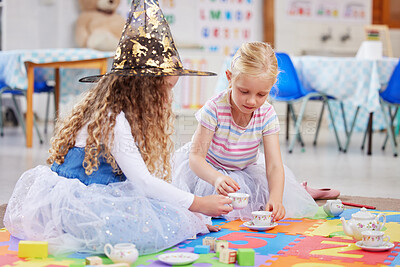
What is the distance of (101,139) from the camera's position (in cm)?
162

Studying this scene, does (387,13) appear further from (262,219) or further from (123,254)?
(123,254)

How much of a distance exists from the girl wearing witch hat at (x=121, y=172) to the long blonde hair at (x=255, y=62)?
0.26 metres

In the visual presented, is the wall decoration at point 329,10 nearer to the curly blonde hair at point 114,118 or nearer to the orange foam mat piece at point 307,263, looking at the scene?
the curly blonde hair at point 114,118

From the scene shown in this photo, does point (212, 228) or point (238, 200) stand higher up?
point (238, 200)

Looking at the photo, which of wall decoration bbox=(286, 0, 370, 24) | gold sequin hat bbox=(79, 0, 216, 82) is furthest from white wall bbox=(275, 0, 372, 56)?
gold sequin hat bbox=(79, 0, 216, 82)

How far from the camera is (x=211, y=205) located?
64.4 inches

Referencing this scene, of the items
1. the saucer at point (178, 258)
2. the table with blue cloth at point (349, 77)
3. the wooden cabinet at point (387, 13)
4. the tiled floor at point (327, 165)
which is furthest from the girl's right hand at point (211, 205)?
the wooden cabinet at point (387, 13)

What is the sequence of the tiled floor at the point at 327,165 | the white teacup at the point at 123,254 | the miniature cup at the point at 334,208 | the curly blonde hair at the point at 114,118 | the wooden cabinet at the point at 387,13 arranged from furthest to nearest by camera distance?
1. the wooden cabinet at the point at 387,13
2. the tiled floor at the point at 327,165
3. the miniature cup at the point at 334,208
4. the curly blonde hair at the point at 114,118
5. the white teacup at the point at 123,254

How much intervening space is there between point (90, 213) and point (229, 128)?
705 millimetres

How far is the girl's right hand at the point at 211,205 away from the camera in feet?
5.35

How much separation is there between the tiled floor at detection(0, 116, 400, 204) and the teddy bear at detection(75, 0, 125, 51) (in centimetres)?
172

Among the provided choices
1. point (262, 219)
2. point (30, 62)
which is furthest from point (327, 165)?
point (30, 62)

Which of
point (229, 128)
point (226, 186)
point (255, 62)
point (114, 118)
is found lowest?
point (226, 186)

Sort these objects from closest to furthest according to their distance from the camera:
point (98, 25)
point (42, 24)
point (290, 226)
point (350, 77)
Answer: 1. point (290, 226)
2. point (350, 77)
3. point (98, 25)
4. point (42, 24)
